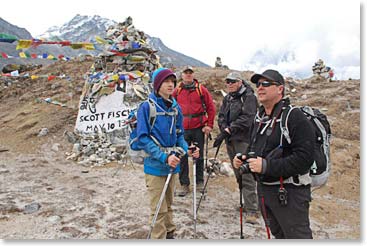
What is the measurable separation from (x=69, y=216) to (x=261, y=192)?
153 inches

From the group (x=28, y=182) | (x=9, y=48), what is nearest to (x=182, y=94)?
(x=28, y=182)

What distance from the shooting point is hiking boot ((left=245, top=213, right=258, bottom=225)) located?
5.28 metres

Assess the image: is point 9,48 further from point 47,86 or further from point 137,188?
point 137,188

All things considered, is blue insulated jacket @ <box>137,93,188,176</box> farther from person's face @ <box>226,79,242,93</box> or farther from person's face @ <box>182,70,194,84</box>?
person's face @ <box>182,70,194,84</box>

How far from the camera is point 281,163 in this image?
112 inches

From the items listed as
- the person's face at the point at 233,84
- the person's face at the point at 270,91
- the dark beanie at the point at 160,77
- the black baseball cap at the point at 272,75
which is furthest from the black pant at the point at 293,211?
the person's face at the point at 233,84

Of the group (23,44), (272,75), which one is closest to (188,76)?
(272,75)

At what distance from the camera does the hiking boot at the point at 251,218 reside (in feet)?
17.3

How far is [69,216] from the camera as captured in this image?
5602 mm

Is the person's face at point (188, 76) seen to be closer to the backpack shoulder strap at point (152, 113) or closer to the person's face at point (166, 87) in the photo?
the person's face at point (166, 87)

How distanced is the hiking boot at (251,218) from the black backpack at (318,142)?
2.46m

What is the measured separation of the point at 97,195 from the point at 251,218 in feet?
11.0

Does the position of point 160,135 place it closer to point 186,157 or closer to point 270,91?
point 270,91

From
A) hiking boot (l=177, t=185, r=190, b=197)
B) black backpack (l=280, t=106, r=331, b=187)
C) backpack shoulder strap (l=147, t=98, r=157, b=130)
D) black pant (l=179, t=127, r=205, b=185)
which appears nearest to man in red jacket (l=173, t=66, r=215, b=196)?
black pant (l=179, t=127, r=205, b=185)
